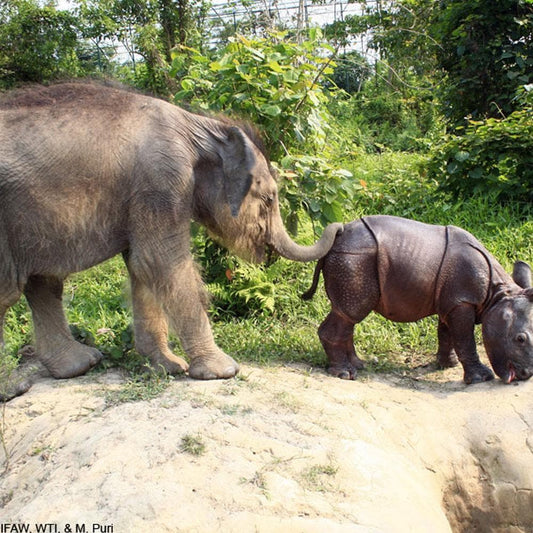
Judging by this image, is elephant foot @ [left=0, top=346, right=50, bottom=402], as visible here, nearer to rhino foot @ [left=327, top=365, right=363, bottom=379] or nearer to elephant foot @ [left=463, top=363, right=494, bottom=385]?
rhino foot @ [left=327, top=365, right=363, bottom=379]

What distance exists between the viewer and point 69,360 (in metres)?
4.37

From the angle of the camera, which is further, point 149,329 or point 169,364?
point 149,329

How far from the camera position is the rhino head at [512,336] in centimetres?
415

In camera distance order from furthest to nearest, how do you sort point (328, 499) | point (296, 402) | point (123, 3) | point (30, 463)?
point (123, 3)
point (296, 402)
point (30, 463)
point (328, 499)

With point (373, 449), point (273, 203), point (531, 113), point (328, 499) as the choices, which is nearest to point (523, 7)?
point (531, 113)

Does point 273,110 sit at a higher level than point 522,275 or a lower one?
higher

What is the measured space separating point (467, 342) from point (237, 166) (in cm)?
188

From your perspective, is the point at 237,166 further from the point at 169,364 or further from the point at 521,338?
the point at 521,338

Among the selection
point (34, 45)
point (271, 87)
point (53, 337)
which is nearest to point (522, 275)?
point (271, 87)

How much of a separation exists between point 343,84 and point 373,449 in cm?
1511

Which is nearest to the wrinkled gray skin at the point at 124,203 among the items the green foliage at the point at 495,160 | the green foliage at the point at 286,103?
the green foliage at the point at 286,103

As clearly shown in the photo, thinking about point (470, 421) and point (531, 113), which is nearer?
point (470, 421)

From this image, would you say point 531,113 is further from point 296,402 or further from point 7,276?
point 7,276

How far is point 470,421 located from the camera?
3951 mm
